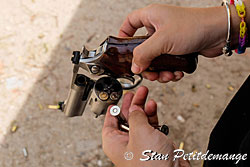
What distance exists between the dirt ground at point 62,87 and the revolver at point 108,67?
2.51 ft

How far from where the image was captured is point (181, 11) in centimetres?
110

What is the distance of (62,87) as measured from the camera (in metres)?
2.15

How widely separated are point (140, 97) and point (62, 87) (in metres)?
0.99

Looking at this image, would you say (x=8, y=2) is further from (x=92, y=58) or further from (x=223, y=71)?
(x=223, y=71)

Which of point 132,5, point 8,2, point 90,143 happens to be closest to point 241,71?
point 132,5

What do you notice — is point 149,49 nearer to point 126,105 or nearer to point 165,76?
point 165,76

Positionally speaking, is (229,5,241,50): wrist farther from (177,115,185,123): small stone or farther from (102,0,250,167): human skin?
(177,115,185,123): small stone

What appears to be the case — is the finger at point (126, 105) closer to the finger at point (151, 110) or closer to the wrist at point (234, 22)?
the finger at point (151, 110)

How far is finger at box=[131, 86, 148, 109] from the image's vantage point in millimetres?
1317

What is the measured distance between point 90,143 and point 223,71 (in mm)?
1196

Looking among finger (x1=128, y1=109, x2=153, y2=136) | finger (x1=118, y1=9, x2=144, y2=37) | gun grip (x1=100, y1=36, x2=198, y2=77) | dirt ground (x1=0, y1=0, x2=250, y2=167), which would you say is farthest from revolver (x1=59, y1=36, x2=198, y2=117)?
dirt ground (x1=0, y1=0, x2=250, y2=167)

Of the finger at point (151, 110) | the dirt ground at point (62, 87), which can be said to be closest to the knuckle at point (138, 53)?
the finger at point (151, 110)

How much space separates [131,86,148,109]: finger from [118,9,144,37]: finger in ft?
0.96

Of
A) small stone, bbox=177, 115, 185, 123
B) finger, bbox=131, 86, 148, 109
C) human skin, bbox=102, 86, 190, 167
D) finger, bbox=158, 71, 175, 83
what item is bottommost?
small stone, bbox=177, 115, 185, 123
